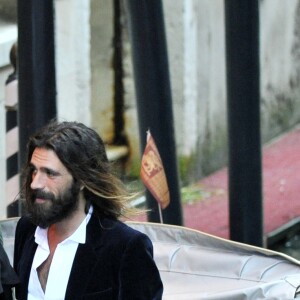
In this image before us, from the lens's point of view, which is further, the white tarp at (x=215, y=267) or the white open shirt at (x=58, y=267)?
the white tarp at (x=215, y=267)

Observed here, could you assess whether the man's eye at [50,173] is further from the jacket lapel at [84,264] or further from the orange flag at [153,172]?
the orange flag at [153,172]

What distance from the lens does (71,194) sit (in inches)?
139

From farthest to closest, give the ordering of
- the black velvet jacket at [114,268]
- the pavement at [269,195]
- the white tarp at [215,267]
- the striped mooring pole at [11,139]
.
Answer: the pavement at [269,195]
the striped mooring pole at [11,139]
the white tarp at [215,267]
the black velvet jacket at [114,268]

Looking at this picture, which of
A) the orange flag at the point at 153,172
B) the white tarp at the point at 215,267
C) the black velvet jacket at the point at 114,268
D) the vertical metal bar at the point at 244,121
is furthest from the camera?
the vertical metal bar at the point at 244,121

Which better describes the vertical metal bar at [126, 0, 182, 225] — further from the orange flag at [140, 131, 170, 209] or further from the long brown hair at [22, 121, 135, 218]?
the long brown hair at [22, 121, 135, 218]

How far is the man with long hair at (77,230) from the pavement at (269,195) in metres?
5.28

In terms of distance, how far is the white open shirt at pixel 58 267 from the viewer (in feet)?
11.6

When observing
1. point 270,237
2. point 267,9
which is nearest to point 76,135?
point 270,237

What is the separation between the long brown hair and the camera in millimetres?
3500

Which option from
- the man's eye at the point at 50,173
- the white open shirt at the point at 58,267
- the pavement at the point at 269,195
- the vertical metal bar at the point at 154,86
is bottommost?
the pavement at the point at 269,195

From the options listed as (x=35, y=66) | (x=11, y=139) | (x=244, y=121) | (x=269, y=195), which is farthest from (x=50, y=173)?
(x=269, y=195)

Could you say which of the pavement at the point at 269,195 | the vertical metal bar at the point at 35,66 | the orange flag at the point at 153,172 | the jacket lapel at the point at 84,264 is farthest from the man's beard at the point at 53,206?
the pavement at the point at 269,195

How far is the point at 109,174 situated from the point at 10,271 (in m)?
0.44

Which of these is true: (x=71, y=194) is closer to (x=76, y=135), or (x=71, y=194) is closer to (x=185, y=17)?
(x=76, y=135)
